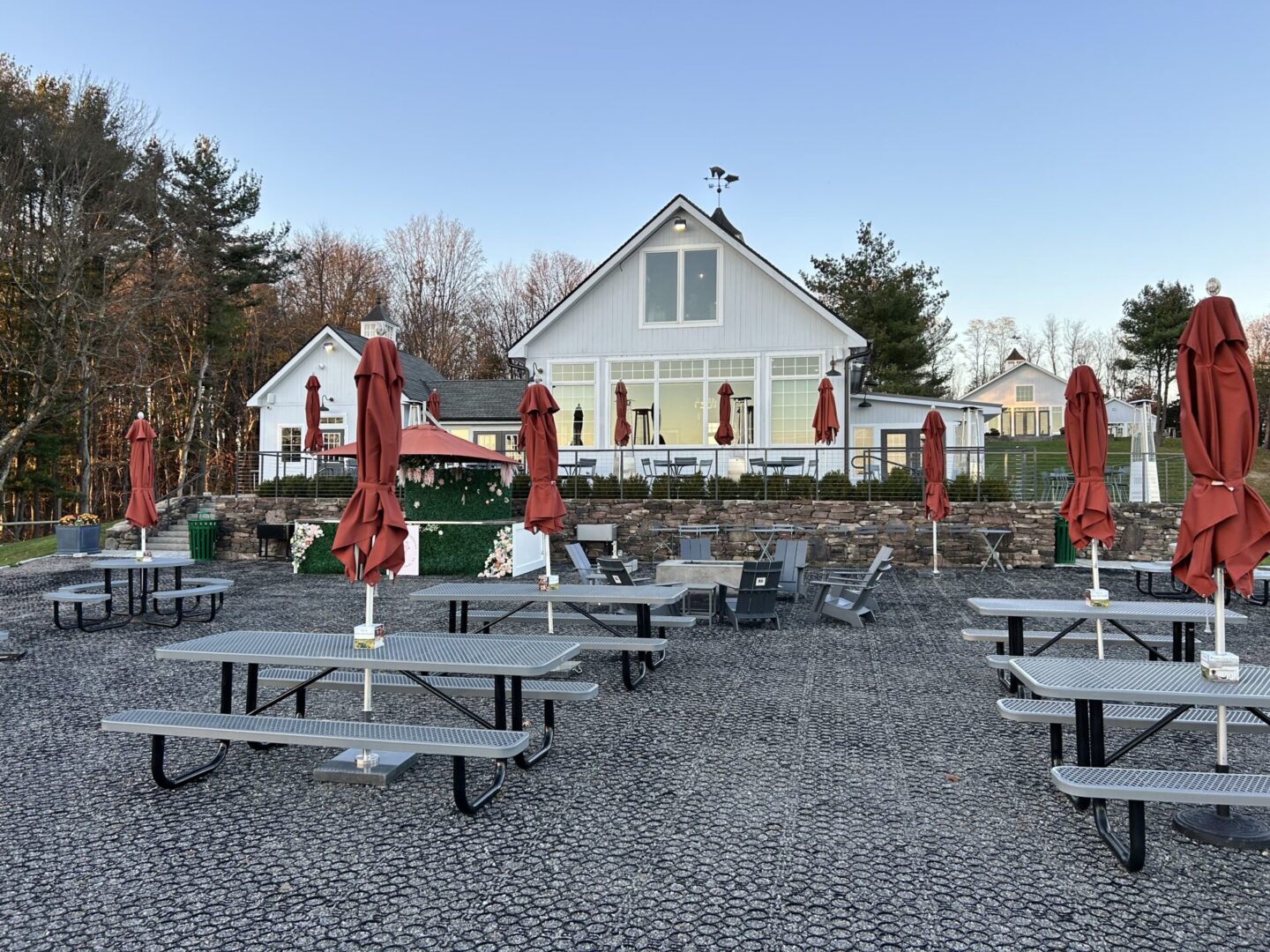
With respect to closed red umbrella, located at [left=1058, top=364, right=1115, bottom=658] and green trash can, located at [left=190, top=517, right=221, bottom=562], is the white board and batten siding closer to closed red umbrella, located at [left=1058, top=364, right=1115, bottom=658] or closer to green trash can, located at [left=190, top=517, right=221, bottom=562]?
green trash can, located at [left=190, top=517, right=221, bottom=562]

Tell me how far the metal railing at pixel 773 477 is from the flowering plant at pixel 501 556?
236cm

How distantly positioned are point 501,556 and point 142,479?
6.62m

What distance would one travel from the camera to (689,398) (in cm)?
2039

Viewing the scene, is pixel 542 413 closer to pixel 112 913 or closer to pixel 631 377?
pixel 112 913

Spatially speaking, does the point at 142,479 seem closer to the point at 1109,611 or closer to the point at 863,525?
the point at 1109,611

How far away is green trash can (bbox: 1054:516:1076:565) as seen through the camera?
16.4 meters

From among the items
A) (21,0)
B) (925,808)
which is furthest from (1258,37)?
(21,0)

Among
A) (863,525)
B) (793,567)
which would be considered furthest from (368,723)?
(863,525)

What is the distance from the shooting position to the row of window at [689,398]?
19.9 metres

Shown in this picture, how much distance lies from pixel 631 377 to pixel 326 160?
726 inches

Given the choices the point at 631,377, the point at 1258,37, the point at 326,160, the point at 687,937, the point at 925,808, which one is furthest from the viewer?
the point at 326,160

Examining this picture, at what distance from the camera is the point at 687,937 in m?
2.99

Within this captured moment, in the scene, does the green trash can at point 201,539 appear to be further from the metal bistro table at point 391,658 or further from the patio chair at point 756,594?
the metal bistro table at point 391,658

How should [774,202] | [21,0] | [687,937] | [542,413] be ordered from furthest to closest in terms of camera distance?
[774,202] → [21,0] → [542,413] → [687,937]
